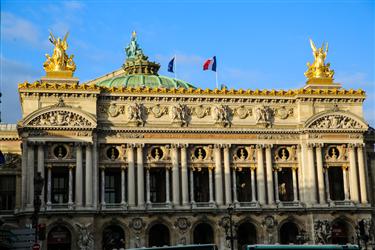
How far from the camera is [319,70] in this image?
72312mm

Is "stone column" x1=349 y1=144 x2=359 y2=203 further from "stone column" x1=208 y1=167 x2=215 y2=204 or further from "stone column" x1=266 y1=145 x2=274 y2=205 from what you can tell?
"stone column" x1=208 y1=167 x2=215 y2=204

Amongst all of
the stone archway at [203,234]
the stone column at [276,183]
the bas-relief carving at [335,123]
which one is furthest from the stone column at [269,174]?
the stone archway at [203,234]

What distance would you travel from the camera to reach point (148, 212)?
6322cm

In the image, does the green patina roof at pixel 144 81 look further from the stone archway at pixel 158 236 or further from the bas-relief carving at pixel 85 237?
the bas-relief carving at pixel 85 237

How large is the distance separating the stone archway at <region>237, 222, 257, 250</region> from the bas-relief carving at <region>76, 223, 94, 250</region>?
1534cm

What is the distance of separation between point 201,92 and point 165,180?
9.99 meters

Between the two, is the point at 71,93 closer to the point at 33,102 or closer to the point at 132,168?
the point at 33,102

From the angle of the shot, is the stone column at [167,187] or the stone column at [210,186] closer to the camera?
the stone column at [167,187]

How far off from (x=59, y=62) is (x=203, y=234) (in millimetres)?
23037

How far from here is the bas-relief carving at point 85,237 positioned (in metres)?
60.6

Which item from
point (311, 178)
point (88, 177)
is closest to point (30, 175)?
point (88, 177)

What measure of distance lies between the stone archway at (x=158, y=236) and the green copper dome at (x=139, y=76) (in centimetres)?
2069

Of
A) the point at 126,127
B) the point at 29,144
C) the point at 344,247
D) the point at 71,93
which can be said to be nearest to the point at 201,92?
the point at 126,127

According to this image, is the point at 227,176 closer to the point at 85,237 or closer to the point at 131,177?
the point at 131,177
